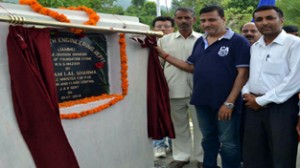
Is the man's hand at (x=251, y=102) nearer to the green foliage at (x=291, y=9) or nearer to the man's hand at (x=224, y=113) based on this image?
the man's hand at (x=224, y=113)

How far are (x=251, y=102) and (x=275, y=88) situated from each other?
0.88 ft

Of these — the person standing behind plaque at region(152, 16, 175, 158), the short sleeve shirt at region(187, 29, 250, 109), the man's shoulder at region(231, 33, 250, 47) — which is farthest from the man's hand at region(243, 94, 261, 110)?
the person standing behind plaque at region(152, 16, 175, 158)

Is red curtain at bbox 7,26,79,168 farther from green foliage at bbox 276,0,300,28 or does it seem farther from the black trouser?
green foliage at bbox 276,0,300,28

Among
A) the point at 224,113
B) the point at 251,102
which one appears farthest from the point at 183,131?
the point at 251,102

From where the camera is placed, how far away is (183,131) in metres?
4.42

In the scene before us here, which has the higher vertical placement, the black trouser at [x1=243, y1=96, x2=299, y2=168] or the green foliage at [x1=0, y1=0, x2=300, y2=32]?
the green foliage at [x1=0, y1=0, x2=300, y2=32]

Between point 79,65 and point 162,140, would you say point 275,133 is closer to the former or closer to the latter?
point 79,65

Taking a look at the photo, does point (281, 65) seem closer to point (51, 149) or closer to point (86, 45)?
point (86, 45)

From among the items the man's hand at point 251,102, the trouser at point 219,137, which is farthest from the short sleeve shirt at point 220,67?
the man's hand at point 251,102

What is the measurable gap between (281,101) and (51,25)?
1.98 meters

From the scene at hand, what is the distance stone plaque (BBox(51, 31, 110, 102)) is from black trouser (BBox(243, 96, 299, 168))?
149 cm

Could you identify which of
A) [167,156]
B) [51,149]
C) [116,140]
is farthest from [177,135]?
[51,149]

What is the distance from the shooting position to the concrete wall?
8.59 ft

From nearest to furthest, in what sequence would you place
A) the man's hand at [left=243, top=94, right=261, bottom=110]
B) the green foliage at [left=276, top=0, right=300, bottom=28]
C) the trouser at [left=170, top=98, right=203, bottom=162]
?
the man's hand at [left=243, top=94, right=261, bottom=110], the trouser at [left=170, top=98, right=203, bottom=162], the green foliage at [left=276, top=0, right=300, bottom=28]
